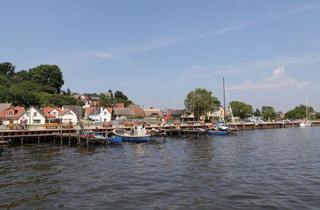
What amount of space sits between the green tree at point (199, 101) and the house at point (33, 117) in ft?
199

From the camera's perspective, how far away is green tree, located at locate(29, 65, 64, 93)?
171 m

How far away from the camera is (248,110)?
199m

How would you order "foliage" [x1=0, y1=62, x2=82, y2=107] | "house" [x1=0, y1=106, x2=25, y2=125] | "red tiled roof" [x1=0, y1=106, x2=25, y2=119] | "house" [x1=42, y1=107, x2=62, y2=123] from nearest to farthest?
1. "house" [x1=0, y1=106, x2=25, y2=125]
2. "red tiled roof" [x1=0, y1=106, x2=25, y2=119]
3. "house" [x1=42, y1=107, x2=62, y2=123]
4. "foliage" [x1=0, y1=62, x2=82, y2=107]

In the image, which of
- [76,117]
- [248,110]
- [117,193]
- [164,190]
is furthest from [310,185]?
[248,110]

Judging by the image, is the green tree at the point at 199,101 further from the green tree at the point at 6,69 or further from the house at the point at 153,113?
the green tree at the point at 6,69

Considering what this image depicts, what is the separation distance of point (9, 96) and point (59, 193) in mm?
104832

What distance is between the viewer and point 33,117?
326ft

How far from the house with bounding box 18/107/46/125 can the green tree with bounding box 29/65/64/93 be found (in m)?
69.2

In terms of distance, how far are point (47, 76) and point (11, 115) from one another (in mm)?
78216

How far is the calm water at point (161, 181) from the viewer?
24953 mm

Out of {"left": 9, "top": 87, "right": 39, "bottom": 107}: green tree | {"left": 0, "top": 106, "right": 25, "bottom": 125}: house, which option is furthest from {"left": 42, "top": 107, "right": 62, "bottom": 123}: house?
{"left": 9, "top": 87, "right": 39, "bottom": 107}: green tree

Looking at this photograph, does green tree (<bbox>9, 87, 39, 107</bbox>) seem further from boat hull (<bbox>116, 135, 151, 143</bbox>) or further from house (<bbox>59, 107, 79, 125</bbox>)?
boat hull (<bbox>116, 135, 151, 143</bbox>)

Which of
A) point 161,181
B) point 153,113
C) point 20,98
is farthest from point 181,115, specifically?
point 161,181

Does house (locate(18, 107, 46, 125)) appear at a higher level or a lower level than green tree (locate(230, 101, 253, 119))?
lower
